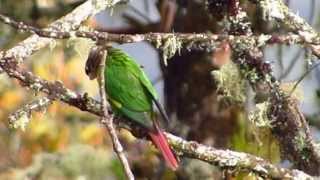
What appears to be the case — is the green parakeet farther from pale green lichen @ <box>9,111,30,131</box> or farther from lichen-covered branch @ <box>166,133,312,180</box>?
pale green lichen @ <box>9,111,30,131</box>

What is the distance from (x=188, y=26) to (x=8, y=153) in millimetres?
2200

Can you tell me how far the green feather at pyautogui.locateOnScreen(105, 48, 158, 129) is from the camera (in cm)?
180

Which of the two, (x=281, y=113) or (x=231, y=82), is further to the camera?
(x=231, y=82)

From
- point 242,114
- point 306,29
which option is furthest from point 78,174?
point 306,29

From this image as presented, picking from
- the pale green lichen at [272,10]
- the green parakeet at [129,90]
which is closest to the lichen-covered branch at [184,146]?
the green parakeet at [129,90]

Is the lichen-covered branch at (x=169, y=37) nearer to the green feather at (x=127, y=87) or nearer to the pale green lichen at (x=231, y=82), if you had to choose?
the green feather at (x=127, y=87)

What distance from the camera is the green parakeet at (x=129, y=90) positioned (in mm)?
Answer: 1790

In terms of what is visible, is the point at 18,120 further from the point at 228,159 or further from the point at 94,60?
the point at 228,159

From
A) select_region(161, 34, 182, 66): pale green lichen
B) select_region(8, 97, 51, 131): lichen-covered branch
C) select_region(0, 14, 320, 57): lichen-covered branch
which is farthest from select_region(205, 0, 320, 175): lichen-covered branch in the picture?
select_region(8, 97, 51, 131): lichen-covered branch

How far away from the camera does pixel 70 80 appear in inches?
197

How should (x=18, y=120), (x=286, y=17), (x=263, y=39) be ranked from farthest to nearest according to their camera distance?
(x=286, y=17), (x=18, y=120), (x=263, y=39)

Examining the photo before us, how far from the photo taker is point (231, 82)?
208cm

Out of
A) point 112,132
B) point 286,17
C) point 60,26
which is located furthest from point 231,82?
point 112,132

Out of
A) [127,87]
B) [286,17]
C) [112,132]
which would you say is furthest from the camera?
[127,87]
